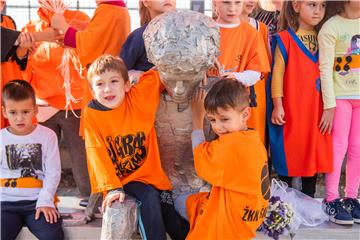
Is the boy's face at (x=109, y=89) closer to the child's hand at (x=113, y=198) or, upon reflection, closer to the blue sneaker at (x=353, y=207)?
the child's hand at (x=113, y=198)

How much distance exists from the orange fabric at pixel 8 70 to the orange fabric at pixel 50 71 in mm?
103

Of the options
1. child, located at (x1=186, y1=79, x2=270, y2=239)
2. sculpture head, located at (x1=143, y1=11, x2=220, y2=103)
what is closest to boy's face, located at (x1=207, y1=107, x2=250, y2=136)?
child, located at (x1=186, y1=79, x2=270, y2=239)

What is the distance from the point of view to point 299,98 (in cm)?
283

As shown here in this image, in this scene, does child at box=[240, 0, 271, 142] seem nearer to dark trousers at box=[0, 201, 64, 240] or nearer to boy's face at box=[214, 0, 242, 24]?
boy's face at box=[214, 0, 242, 24]

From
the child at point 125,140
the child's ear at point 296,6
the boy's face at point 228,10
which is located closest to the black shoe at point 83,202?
the child at point 125,140

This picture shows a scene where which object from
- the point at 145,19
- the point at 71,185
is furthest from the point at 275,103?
the point at 71,185

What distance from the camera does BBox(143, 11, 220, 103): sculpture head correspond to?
1.91 metres

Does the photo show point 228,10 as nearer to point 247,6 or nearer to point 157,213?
point 247,6

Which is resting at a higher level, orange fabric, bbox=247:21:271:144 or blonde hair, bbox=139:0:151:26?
blonde hair, bbox=139:0:151:26

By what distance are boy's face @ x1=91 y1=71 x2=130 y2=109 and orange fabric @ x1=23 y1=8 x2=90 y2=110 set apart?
3.06ft

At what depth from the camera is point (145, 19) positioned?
105 inches

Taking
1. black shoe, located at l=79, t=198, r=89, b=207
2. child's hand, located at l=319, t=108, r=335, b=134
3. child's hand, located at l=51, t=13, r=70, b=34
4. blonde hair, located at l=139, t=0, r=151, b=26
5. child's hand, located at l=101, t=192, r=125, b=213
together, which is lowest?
black shoe, located at l=79, t=198, r=89, b=207

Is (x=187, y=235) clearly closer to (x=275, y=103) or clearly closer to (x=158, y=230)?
(x=158, y=230)

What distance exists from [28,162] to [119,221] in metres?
0.76
